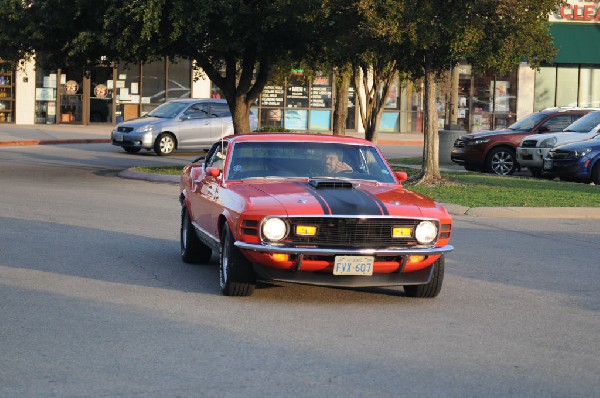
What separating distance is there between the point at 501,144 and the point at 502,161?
1.44ft

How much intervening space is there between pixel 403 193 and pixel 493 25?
39.7 feet

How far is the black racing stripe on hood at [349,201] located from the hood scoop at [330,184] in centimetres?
10

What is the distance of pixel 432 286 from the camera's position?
1030cm

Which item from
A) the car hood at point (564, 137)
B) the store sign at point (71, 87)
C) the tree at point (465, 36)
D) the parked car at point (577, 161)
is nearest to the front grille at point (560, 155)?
the parked car at point (577, 161)

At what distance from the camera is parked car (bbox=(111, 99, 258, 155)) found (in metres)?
33.0

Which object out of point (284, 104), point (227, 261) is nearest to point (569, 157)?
point (227, 261)

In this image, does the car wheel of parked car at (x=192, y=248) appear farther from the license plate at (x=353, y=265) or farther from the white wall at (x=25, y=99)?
the white wall at (x=25, y=99)

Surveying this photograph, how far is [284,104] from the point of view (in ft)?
166

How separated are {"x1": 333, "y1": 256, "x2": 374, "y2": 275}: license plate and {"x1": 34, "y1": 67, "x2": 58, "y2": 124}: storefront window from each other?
4001cm

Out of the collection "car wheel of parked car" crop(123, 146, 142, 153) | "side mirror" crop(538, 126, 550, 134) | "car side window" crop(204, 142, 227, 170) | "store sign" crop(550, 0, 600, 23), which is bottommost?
"car wheel of parked car" crop(123, 146, 142, 153)

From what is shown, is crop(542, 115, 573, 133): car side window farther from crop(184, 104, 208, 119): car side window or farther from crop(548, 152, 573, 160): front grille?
crop(184, 104, 208, 119): car side window

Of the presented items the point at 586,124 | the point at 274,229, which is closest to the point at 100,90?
the point at 586,124

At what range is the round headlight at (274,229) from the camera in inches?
383

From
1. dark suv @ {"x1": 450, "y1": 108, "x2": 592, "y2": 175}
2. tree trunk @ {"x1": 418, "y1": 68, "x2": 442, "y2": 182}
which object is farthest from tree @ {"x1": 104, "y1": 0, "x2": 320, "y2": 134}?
dark suv @ {"x1": 450, "y1": 108, "x2": 592, "y2": 175}
